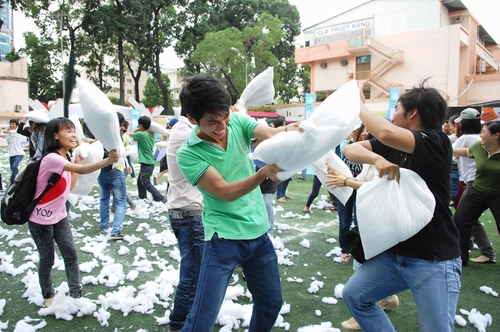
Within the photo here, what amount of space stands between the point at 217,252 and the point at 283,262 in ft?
8.72

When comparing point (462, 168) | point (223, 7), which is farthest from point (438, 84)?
point (462, 168)

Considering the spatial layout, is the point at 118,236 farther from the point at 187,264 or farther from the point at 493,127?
the point at 493,127

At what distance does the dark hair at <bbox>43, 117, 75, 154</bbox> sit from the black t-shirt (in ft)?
9.01

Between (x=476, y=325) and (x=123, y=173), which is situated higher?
(x=123, y=173)

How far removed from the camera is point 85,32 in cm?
3033

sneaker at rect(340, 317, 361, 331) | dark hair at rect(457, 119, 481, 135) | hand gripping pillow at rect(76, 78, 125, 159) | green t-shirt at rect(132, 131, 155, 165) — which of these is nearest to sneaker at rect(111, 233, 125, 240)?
green t-shirt at rect(132, 131, 155, 165)

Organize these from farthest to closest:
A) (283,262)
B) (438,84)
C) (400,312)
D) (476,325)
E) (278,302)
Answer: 1. (438,84)
2. (283,262)
3. (400,312)
4. (476,325)
5. (278,302)

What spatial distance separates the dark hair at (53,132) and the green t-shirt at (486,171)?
168 inches

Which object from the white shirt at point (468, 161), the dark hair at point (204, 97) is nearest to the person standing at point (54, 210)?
the dark hair at point (204, 97)

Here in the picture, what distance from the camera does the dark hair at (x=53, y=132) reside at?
3.21 meters

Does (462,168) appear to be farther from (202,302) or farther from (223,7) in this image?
(223,7)

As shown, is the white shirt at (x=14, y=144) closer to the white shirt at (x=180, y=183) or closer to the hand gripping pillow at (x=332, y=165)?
the white shirt at (x=180, y=183)

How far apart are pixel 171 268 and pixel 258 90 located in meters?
2.51

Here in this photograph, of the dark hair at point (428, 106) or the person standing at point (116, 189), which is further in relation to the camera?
the person standing at point (116, 189)
